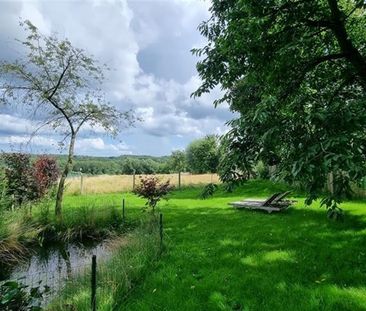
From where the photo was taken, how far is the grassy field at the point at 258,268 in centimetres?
501

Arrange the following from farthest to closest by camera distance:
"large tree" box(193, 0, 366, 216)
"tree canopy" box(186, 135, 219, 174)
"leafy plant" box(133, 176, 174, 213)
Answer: "tree canopy" box(186, 135, 219, 174) < "leafy plant" box(133, 176, 174, 213) < "large tree" box(193, 0, 366, 216)

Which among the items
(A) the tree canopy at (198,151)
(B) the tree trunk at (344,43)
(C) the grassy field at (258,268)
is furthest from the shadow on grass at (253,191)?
(A) the tree canopy at (198,151)

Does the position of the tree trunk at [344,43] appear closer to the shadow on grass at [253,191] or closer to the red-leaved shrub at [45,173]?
the red-leaved shrub at [45,173]

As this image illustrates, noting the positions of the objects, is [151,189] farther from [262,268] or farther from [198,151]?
[198,151]

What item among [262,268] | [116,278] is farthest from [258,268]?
[116,278]

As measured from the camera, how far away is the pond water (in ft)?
23.8

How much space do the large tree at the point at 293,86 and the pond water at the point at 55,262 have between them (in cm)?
379

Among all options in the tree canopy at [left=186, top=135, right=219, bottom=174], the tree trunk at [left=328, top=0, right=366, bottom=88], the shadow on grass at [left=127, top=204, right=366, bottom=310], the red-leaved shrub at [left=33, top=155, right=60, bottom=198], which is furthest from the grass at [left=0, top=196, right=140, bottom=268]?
the tree canopy at [left=186, top=135, right=219, bottom=174]

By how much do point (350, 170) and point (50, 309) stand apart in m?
4.06

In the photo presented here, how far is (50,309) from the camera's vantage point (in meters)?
4.82

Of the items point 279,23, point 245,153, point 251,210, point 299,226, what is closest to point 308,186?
point 245,153

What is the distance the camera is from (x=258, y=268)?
639cm

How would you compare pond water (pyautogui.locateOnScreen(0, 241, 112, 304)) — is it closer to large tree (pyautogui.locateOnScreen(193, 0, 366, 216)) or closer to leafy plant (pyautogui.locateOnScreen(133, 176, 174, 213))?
leafy plant (pyautogui.locateOnScreen(133, 176, 174, 213))

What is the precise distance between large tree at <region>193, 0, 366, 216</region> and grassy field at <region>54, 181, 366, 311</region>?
1439 mm
